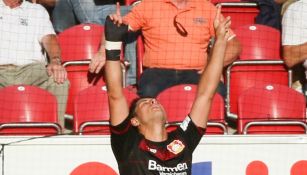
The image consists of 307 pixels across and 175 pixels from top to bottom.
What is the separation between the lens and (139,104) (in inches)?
213

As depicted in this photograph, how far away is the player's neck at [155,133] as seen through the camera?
17.3 feet

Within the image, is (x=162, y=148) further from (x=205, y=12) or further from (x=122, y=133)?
(x=205, y=12)

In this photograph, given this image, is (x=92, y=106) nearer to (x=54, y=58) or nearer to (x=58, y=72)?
(x=58, y=72)

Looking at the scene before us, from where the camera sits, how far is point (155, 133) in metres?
5.28

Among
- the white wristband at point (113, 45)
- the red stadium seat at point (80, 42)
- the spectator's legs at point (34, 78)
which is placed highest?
the white wristband at point (113, 45)

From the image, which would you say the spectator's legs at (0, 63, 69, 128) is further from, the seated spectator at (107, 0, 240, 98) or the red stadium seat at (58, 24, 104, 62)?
the seated spectator at (107, 0, 240, 98)

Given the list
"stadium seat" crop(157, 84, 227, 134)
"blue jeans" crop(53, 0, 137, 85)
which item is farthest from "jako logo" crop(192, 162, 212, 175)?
"blue jeans" crop(53, 0, 137, 85)

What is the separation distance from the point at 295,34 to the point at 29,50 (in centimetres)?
219

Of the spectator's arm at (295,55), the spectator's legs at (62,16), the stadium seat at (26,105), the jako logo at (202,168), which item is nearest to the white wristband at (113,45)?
the jako logo at (202,168)

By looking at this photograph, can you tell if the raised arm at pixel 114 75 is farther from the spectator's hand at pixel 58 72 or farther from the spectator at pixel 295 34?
the spectator at pixel 295 34

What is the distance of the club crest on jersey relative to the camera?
521 centimetres

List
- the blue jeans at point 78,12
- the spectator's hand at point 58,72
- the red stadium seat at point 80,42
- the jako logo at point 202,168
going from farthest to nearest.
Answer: the blue jeans at point 78,12 < the red stadium seat at point 80,42 < the spectator's hand at point 58,72 < the jako logo at point 202,168

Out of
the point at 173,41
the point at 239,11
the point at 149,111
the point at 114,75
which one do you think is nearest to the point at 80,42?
the point at 173,41

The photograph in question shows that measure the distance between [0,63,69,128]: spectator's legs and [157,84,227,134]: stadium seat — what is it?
2.78ft
